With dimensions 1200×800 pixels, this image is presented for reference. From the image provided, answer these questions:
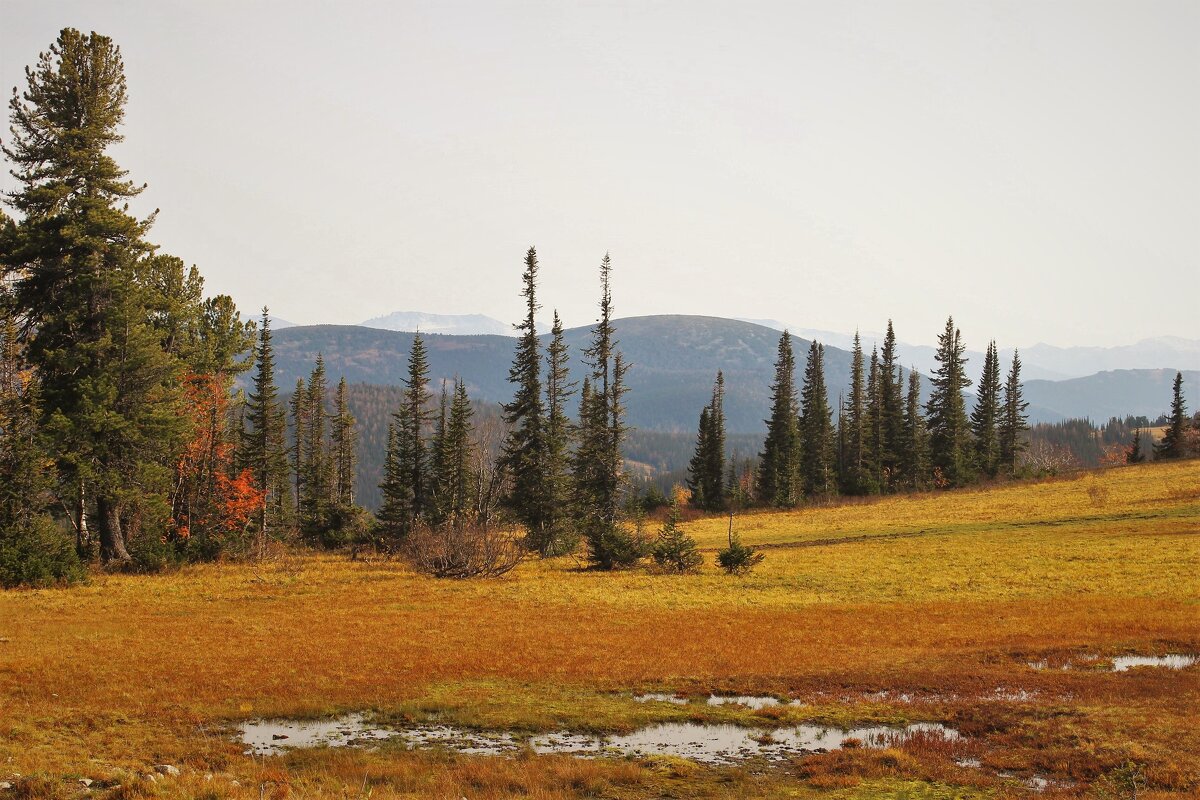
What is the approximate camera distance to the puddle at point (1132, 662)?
19.8 m

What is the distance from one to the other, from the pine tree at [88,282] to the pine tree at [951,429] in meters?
81.0

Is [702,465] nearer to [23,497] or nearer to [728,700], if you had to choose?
[23,497]

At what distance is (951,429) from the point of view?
97250 mm

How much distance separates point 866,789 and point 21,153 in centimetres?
4485

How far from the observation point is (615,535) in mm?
46438

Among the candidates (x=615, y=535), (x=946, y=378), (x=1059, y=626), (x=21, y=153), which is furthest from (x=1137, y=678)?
(x=946, y=378)

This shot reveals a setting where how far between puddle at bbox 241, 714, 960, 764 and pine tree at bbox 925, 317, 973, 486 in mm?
86338

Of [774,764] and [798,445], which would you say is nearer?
[774,764]

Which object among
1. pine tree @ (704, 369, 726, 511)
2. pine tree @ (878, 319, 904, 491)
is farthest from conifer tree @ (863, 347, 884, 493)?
pine tree @ (704, 369, 726, 511)

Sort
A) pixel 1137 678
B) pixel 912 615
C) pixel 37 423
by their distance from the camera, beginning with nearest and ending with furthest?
1. pixel 1137 678
2. pixel 912 615
3. pixel 37 423

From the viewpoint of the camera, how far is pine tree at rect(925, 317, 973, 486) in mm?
94938

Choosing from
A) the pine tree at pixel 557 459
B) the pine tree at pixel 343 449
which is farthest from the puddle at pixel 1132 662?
the pine tree at pixel 343 449

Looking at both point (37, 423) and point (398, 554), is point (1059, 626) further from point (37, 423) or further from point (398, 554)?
point (37, 423)

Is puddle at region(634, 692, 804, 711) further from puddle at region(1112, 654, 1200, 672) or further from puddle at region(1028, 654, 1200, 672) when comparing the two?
puddle at region(1112, 654, 1200, 672)
